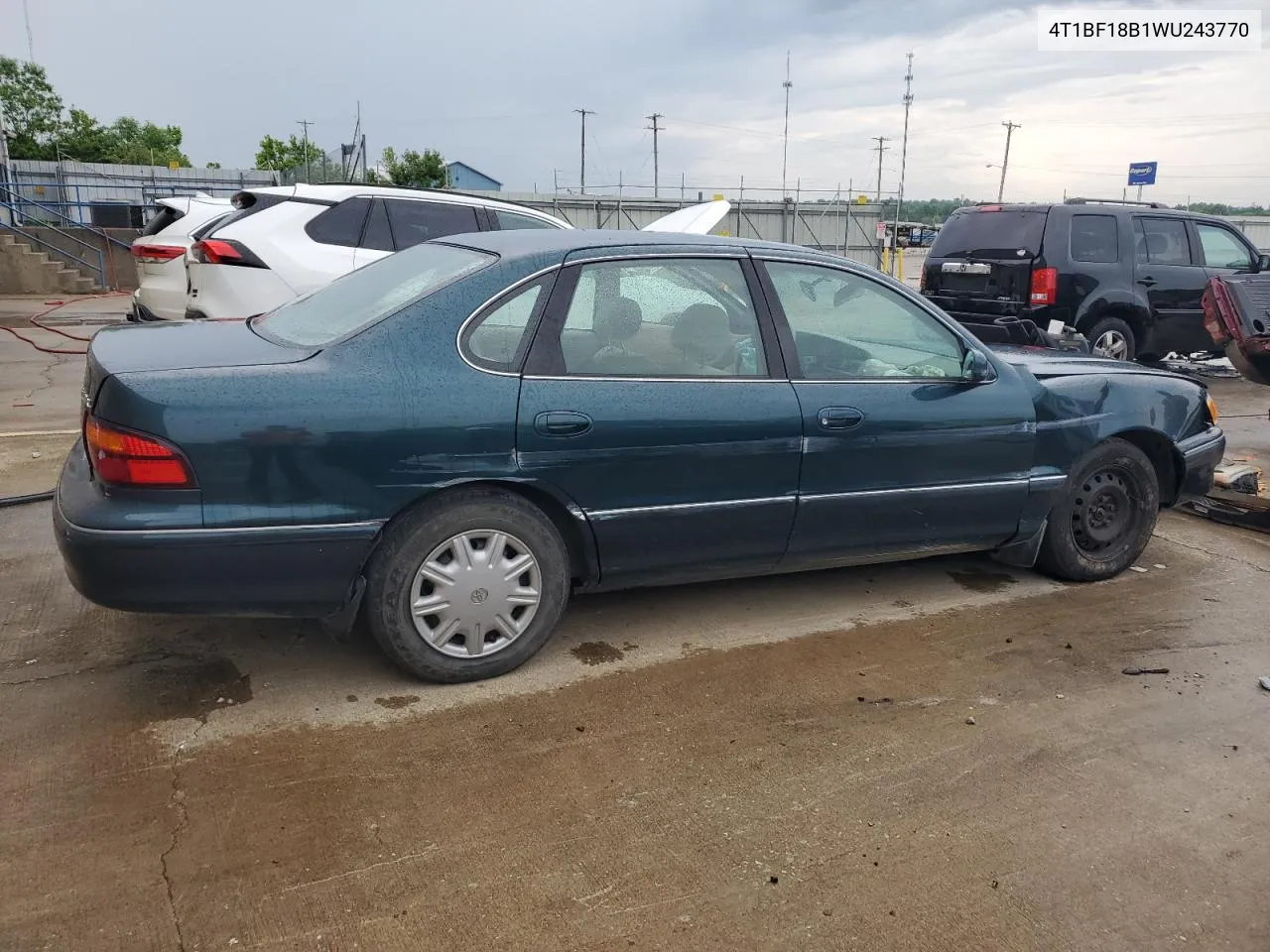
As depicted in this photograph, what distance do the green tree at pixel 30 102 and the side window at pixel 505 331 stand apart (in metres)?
74.6

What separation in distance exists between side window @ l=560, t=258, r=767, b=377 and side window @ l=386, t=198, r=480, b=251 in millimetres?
4558

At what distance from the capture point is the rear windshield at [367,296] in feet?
12.0

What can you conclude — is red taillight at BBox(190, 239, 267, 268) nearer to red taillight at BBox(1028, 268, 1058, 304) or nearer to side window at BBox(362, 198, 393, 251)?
side window at BBox(362, 198, 393, 251)

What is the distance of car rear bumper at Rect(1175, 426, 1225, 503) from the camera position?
16.7 ft

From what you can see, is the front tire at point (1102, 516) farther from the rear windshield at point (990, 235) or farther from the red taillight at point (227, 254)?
the red taillight at point (227, 254)

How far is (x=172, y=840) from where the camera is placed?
275 centimetres

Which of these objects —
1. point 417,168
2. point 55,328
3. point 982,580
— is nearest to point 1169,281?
point 982,580

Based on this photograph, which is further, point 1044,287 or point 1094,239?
point 1094,239

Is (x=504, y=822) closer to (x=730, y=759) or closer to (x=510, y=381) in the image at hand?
(x=730, y=759)

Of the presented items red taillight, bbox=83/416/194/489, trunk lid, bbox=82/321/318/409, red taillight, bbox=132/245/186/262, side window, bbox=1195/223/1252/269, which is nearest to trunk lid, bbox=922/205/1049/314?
side window, bbox=1195/223/1252/269

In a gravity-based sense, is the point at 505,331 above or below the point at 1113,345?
above

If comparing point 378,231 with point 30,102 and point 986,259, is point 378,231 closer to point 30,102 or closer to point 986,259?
point 986,259

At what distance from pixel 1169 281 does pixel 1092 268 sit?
1.10 metres

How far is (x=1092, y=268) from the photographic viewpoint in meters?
9.91
